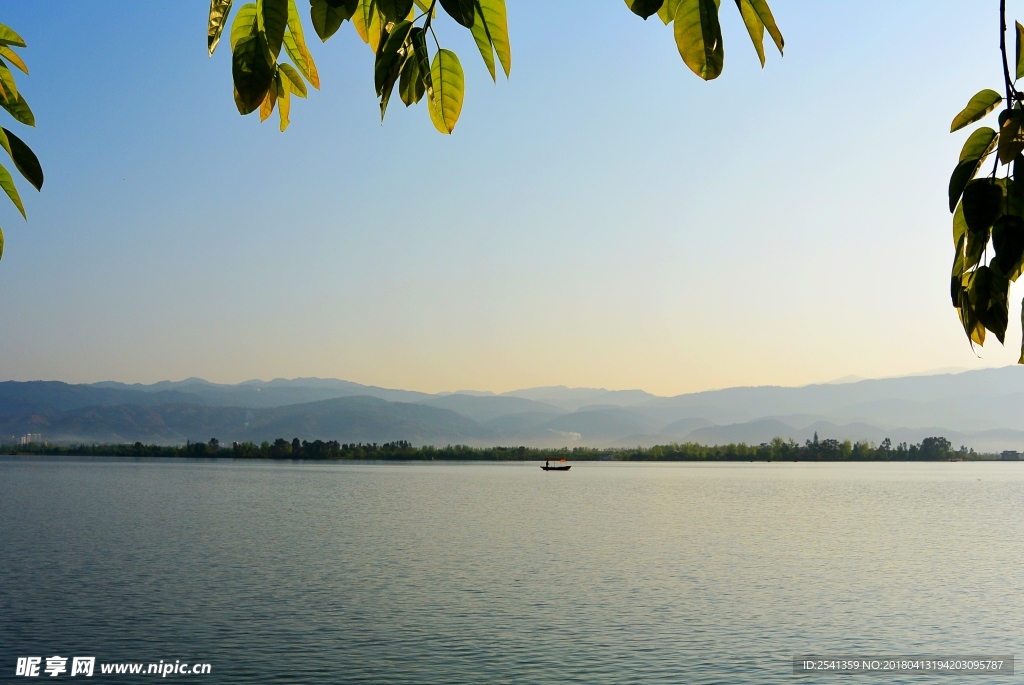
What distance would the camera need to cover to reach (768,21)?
3.25 ft

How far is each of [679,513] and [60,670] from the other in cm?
5257

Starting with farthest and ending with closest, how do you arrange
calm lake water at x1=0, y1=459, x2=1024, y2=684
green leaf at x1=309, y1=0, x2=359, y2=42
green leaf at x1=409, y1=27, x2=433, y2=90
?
calm lake water at x1=0, y1=459, x2=1024, y2=684 < green leaf at x1=409, y1=27, x2=433, y2=90 < green leaf at x1=309, y1=0, x2=359, y2=42

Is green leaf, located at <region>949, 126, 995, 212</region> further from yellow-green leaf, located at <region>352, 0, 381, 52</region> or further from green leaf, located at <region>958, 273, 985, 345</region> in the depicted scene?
yellow-green leaf, located at <region>352, 0, 381, 52</region>

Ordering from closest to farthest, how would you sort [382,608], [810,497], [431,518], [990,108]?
[990,108] < [382,608] < [431,518] < [810,497]

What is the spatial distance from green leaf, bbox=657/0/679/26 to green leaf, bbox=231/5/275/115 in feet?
1.52

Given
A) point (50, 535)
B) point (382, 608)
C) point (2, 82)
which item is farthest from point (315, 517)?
point (2, 82)

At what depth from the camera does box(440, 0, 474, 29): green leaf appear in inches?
41.7

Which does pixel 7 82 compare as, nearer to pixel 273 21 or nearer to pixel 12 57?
pixel 12 57

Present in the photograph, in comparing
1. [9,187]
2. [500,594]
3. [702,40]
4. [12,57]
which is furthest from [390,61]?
[500,594]

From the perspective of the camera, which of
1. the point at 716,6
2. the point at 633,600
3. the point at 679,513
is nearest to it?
the point at 716,6

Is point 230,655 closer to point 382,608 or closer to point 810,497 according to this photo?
point 382,608

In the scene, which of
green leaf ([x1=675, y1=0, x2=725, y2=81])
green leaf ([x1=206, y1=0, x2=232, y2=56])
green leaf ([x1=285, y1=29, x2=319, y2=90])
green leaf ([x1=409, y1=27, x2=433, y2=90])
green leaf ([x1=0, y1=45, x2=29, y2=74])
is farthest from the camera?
green leaf ([x1=0, y1=45, x2=29, y2=74])

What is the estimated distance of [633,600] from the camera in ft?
96.8

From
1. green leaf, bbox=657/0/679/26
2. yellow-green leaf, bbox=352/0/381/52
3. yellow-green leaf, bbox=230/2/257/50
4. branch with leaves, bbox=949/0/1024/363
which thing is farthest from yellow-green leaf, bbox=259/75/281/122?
branch with leaves, bbox=949/0/1024/363
